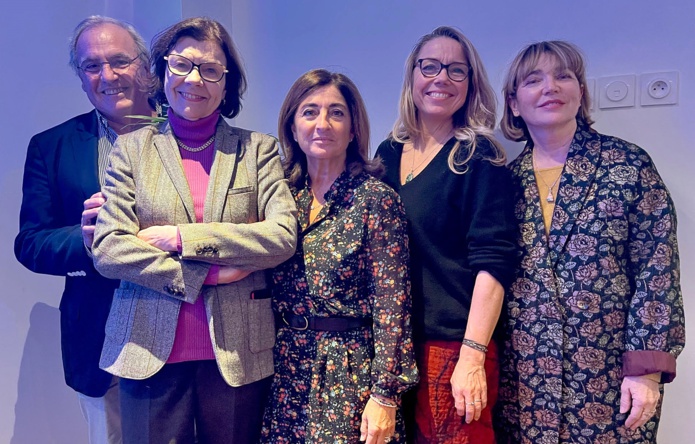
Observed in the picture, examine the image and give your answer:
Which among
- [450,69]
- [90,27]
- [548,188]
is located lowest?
[548,188]

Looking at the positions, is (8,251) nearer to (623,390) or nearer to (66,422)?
(66,422)

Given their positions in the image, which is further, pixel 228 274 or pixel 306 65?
pixel 306 65

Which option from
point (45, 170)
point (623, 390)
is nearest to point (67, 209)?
point (45, 170)

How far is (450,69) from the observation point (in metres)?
1.61

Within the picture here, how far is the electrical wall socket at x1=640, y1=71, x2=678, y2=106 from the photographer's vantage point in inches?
69.6

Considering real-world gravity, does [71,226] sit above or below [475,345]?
above

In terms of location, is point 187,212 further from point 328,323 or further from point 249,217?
point 328,323

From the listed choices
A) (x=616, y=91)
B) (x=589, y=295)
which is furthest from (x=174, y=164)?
(x=616, y=91)

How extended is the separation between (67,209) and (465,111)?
1273 millimetres

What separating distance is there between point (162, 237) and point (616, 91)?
1539 millimetres

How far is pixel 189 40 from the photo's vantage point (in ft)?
4.75

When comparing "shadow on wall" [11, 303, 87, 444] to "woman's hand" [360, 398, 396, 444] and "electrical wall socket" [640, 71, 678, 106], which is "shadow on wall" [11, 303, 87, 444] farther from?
"electrical wall socket" [640, 71, 678, 106]

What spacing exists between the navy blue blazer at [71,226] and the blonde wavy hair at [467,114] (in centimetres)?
100

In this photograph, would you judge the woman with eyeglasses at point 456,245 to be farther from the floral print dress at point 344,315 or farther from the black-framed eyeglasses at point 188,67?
the black-framed eyeglasses at point 188,67
